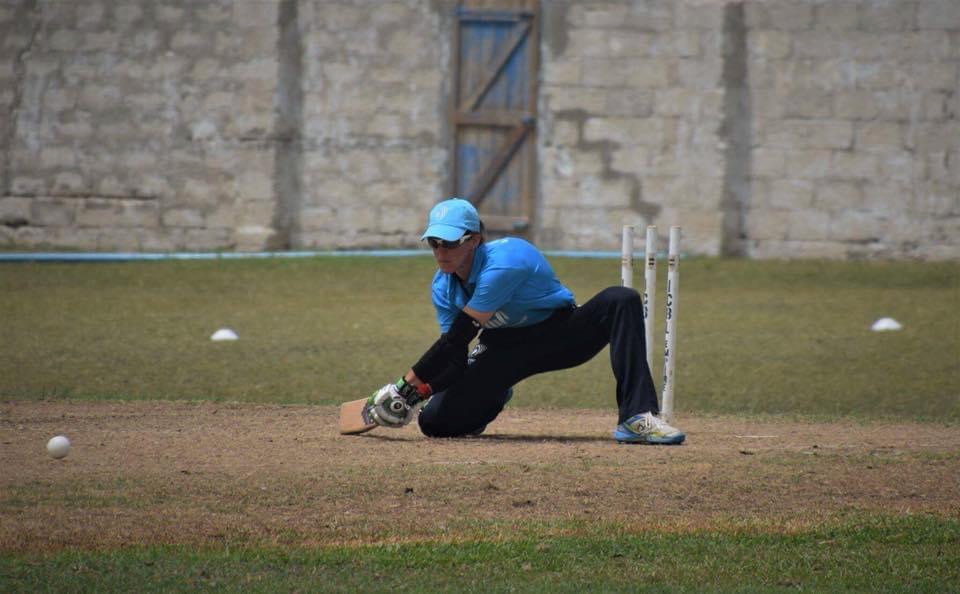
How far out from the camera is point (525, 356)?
25.6ft

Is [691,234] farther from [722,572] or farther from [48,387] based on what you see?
[722,572]

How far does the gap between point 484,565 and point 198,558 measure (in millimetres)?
1048

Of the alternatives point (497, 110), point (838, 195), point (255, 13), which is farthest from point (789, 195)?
point (255, 13)

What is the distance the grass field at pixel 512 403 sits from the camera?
5281mm

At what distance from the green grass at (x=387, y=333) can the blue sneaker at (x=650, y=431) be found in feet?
8.93

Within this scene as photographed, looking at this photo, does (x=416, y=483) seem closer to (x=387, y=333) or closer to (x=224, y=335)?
(x=224, y=335)

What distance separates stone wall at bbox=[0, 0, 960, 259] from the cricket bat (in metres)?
10.0

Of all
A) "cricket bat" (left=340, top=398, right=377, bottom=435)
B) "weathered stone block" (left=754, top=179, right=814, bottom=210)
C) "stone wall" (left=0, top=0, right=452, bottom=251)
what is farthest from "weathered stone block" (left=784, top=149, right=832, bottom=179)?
"cricket bat" (left=340, top=398, right=377, bottom=435)

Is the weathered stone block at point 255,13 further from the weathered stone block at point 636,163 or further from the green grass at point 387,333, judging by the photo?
the weathered stone block at point 636,163

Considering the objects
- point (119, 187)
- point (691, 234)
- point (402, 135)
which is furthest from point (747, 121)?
point (119, 187)

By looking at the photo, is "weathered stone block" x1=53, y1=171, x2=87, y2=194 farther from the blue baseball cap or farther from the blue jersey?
the blue baseball cap

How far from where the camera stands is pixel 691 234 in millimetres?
17875

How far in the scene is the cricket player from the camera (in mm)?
7367

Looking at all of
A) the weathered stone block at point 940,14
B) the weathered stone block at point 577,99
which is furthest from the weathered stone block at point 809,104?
the weathered stone block at point 577,99
